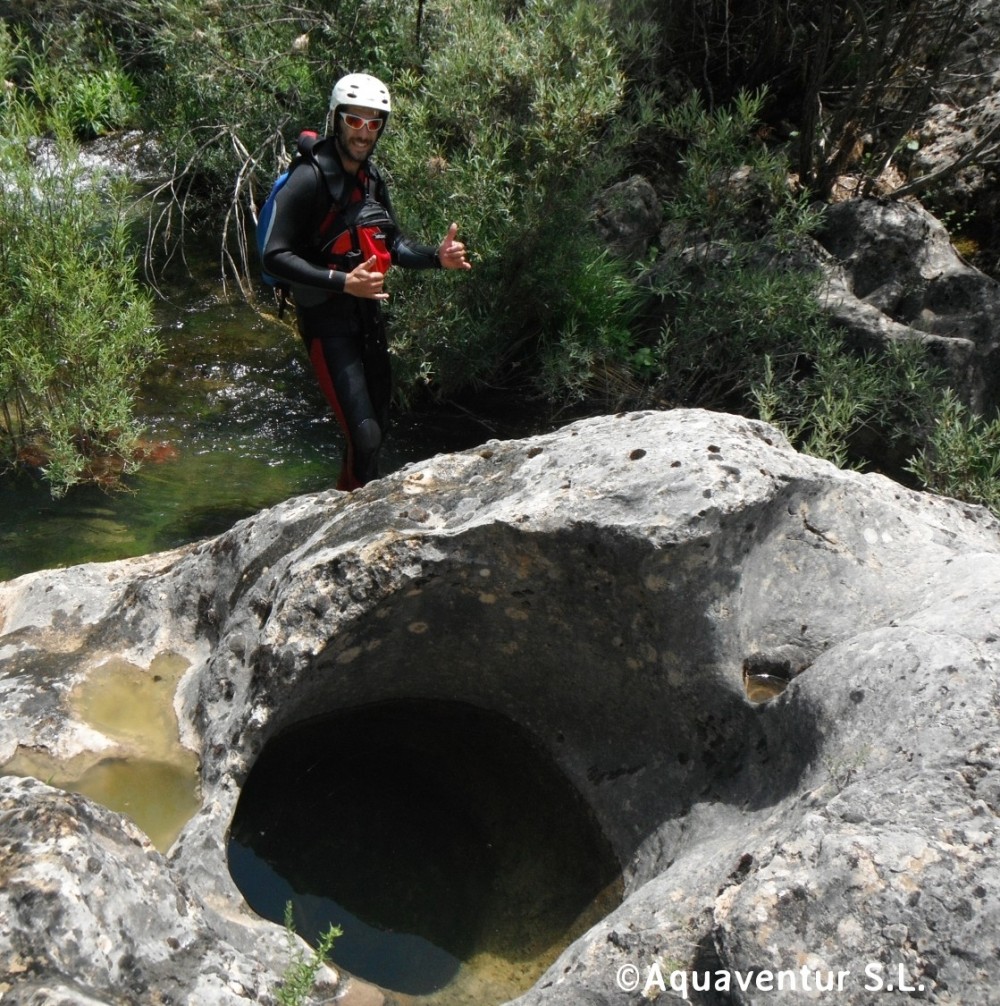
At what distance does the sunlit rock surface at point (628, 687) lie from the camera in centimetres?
216

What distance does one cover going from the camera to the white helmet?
14.2ft

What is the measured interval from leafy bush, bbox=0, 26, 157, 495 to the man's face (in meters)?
1.89

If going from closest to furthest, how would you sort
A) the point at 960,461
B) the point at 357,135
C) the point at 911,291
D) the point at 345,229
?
1. the point at 357,135
2. the point at 345,229
3. the point at 960,461
4. the point at 911,291

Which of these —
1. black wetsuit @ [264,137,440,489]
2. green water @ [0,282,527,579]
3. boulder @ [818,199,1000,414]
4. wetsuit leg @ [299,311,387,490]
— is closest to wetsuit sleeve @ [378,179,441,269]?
black wetsuit @ [264,137,440,489]

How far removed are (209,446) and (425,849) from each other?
3.78 meters

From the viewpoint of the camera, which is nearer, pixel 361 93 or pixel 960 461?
pixel 361 93

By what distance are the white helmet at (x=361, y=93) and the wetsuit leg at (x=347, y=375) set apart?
0.94m

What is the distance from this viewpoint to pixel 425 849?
3.72 meters

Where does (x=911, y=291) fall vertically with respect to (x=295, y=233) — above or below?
below

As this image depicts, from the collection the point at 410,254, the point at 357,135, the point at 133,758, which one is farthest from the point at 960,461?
the point at 133,758

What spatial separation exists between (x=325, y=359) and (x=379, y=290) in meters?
0.62

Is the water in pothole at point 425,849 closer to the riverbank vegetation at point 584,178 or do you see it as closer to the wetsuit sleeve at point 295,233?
the wetsuit sleeve at point 295,233

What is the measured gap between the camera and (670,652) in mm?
3410

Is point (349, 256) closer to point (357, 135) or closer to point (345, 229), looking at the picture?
point (345, 229)
